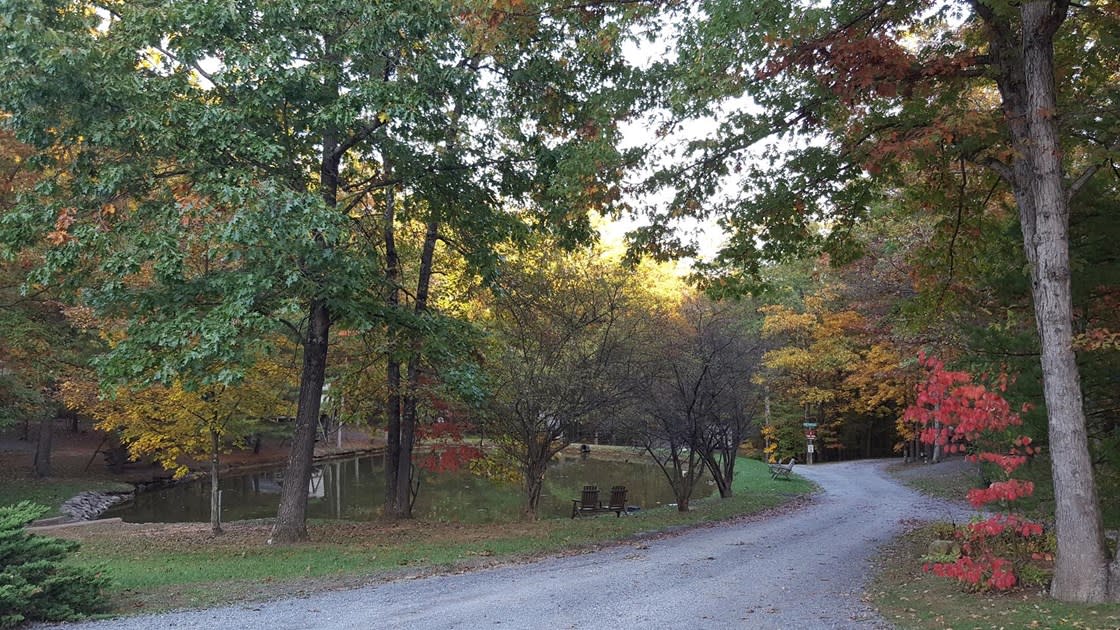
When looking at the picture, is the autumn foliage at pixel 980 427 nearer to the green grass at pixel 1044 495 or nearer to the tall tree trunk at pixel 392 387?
the green grass at pixel 1044 495

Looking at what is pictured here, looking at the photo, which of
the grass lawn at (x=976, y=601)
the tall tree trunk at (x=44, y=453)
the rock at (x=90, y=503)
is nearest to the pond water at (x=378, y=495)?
the rock at (x=90, y=503)

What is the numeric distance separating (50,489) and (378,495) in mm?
9548

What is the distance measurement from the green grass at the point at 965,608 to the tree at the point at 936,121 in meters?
0.38

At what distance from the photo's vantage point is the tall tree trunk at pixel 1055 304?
621cm

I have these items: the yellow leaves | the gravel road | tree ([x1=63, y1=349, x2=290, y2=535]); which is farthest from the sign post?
the yellow leaves

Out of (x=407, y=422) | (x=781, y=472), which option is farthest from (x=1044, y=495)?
(x=781, y=472)

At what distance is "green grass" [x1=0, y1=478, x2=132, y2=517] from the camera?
19062 mm

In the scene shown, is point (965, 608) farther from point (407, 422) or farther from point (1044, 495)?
point (407, 422)

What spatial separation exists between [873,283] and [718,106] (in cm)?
1281

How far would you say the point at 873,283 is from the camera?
64.0 feet

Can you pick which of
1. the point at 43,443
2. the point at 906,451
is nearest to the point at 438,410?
the point at 43,443

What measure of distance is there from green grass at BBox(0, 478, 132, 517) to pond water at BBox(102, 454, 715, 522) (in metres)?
1.13

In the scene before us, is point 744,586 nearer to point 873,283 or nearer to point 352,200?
point 352,200

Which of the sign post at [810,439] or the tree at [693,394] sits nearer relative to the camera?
the tree at [693,394]
